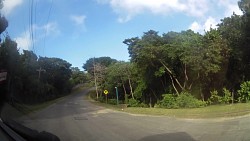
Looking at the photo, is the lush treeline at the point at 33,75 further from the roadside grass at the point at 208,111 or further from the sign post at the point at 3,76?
the roadside grass at the point at 208,111

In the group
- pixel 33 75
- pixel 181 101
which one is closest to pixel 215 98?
pixel 181 101

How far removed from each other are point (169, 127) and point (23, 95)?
113 centimetres

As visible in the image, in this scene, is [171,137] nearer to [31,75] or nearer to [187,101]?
[187,101]

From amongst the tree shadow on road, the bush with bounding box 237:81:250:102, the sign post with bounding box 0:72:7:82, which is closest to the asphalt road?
the tree shadow on road

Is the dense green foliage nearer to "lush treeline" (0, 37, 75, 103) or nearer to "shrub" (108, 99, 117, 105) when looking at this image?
"shrub" (108, 99, 117, 105)

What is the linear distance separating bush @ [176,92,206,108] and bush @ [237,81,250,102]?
0.16 meters

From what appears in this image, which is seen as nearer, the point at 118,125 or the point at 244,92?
the point at 244,92

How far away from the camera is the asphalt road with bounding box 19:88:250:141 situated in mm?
1129

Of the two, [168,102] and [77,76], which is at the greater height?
[77,76]

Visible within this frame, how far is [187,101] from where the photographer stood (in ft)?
4.78

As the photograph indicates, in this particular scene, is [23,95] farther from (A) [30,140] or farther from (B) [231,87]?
(B) [231,87]

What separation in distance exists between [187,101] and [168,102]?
0.11 m

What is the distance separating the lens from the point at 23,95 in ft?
6.78

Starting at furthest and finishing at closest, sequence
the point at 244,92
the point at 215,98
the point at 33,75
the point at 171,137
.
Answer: the point at 33,75 < the point at 215,98 < the point at 244,92 < the point at 171,137
